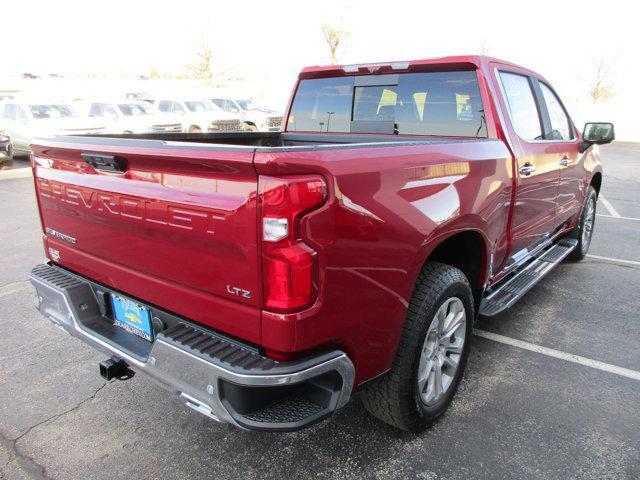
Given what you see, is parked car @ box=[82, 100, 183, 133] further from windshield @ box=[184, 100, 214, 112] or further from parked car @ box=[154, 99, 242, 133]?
windshield @ box=[184, 100, 214, 112]

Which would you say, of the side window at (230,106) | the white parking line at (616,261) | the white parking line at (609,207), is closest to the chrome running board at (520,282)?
the white parking line at (616,261)

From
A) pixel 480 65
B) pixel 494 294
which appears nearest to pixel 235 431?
pixel 494 294

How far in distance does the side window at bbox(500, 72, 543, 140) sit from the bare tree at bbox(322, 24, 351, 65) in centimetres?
2774

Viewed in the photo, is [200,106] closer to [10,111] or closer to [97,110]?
[97,110]

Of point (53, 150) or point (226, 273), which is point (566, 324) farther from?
point (53, 150)

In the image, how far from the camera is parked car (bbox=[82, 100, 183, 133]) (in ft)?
51.0

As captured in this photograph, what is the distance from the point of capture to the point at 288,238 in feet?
5.54

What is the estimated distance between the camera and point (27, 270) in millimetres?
5160

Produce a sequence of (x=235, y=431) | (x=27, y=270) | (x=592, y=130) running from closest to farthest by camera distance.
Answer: (x=235, y=431)
(x=592, y=130)
(x=27, y=270)

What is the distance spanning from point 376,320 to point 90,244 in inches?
59.9

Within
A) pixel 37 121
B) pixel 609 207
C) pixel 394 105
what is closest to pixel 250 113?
pixel 37 121

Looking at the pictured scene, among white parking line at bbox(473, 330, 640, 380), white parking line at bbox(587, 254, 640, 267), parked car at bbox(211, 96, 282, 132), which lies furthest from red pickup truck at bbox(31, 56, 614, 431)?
parked car at bbox(211, 96, 282, 132)

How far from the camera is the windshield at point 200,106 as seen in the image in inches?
739

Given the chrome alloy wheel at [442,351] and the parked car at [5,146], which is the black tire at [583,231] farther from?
the parked car at [5,146]
